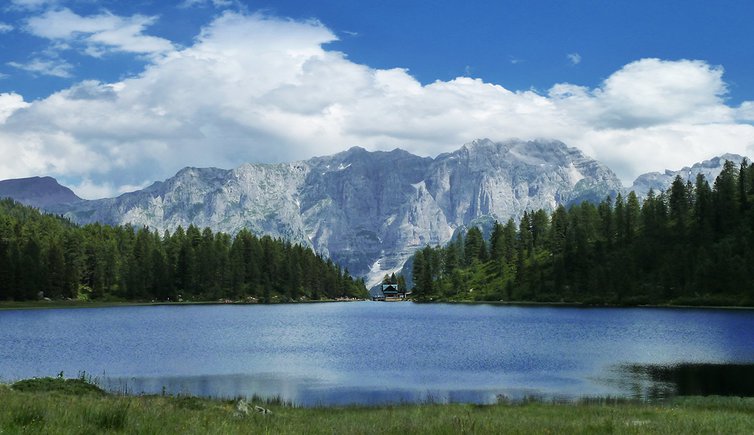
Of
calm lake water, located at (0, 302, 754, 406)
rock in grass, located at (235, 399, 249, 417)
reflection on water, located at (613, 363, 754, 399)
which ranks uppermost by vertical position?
rock in grass, located at (235, 399, 249, 417)

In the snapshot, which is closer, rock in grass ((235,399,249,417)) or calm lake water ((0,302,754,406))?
rock in grass ((235,399,249,417))

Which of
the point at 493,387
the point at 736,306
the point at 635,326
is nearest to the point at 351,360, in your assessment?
the point at 493,387

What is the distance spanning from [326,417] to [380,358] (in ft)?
144

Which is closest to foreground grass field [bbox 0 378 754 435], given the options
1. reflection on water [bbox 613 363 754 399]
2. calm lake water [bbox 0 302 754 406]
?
reflection on water [bbox 613 363 754 399]

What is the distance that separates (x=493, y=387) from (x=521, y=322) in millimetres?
89202

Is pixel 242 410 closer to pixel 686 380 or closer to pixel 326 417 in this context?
pixel 326 417

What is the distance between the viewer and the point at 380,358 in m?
81.8

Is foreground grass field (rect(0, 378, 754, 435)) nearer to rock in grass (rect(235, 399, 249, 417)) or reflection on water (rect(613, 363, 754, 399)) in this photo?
rock in grass (rect(235, 399, 249, 417))

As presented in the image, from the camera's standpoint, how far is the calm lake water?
189ft

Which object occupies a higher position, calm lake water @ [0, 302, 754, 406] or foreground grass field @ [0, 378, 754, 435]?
foreground grass field @ [0, 378, 754, 435]

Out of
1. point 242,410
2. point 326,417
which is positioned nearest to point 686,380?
point 326,417

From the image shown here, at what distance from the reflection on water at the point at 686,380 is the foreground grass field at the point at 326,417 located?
7949 mm

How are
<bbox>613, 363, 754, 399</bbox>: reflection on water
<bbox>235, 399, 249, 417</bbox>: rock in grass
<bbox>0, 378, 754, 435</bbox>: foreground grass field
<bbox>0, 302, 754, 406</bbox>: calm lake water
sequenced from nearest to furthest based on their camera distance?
<bbox>0, 378, 754, 435</bbox>: foreground grass field < <bbox>235, 399, 249, 417</bbox>: rock in grass < <bbox>613, 363, 754, 399</bbox>: reflection on water < <bbox>0, 302, 754, 406</bbox>: calm lake water

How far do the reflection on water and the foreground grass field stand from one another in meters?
7.95
